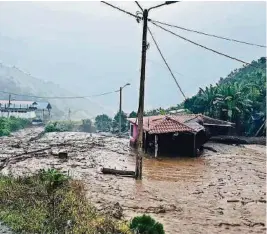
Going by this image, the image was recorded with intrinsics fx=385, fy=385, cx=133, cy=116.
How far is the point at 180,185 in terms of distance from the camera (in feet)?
53.5

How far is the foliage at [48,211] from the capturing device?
8.34 meters

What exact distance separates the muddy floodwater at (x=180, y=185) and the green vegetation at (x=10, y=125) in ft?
35.6

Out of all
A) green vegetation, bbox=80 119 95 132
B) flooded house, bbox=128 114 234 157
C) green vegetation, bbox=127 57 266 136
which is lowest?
flooded house, bbox=128 114 234 157

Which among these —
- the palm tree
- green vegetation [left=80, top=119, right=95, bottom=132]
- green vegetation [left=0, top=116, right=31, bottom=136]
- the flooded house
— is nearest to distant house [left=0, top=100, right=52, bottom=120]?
green vegetation [left=0, top=116, right=31, bottom=136]

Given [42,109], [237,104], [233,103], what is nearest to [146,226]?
[233,103]

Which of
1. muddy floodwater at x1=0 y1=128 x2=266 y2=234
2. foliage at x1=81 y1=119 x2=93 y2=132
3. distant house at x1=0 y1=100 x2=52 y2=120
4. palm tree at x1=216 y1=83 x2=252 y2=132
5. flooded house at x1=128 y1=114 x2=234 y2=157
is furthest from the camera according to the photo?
distant house at x1=0 y1=100 x2=52 y2=120

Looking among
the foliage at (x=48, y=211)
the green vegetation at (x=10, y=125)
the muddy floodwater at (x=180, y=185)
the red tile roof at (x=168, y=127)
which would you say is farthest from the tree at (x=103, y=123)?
the foliage at (x=48, y=211)

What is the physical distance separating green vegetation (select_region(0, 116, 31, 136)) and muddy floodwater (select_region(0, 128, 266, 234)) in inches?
427

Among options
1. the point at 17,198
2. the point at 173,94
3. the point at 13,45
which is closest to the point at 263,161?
the point at 17,198

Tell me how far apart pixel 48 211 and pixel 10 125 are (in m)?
35.9

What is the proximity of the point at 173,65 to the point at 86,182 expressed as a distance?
575 ft

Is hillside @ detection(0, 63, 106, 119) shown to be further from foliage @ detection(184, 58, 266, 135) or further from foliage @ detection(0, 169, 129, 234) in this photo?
foliage @ detection(0, 169, 129, 234)

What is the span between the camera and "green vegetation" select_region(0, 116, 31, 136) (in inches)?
1514

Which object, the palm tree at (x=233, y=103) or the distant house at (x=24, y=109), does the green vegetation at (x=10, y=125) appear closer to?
the distant house at (x=24, y=109)
